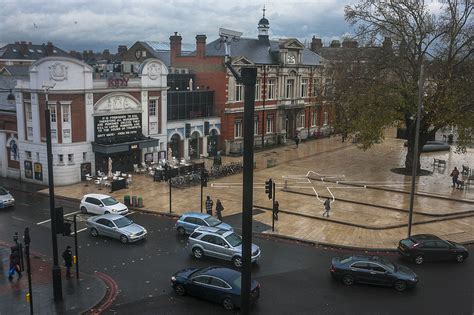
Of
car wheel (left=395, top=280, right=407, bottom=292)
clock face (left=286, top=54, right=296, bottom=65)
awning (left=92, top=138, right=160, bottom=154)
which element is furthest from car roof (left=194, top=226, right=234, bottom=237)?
clock face (left=286, top=54, right=296, bottom=65)

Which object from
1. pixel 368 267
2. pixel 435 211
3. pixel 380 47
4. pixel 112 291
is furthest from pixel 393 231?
pixel 380 47

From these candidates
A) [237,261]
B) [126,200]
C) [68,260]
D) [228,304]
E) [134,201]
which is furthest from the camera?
[134,201]

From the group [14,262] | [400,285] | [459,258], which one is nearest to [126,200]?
[14,262]

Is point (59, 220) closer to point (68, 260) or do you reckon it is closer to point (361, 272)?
point (68, 260)

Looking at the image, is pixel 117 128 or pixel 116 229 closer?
pixel 116 229

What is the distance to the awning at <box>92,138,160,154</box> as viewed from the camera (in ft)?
122

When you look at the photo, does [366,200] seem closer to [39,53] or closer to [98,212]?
[98,212]

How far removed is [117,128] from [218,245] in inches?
830

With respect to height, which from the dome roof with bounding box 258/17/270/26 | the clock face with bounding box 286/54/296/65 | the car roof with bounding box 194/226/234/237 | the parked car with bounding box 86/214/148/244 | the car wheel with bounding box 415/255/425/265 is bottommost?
the car wheel with bounding box 415/255/425/265

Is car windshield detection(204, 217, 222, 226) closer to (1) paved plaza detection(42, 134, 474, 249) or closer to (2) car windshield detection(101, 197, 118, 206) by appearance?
(1) paved plaza detection(42, 134, 474, 249)

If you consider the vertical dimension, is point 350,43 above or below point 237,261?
above

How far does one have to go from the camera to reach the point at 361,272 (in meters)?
18.9

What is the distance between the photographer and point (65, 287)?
734 inches

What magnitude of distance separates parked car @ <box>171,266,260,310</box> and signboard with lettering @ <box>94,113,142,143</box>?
2293 centimetres
